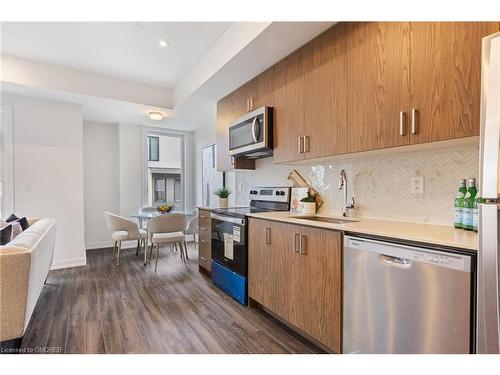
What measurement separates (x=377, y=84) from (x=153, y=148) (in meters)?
4.98

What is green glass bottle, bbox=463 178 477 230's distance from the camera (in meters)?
1.36

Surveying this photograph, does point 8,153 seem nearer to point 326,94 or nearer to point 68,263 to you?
point 68,263

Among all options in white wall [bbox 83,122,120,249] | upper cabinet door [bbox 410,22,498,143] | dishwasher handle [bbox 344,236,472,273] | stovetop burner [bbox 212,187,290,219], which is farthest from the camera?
white wall [bbox 83,122,120,249]

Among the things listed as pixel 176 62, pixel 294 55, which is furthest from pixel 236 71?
pixel 176 62

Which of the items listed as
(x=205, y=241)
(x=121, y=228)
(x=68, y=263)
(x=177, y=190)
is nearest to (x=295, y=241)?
(x=205, y=241)

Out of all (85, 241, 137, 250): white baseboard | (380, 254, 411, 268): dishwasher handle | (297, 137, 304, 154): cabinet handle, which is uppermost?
(297, 137, 304, 154): cabinet handle

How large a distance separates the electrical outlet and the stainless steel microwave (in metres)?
1.27

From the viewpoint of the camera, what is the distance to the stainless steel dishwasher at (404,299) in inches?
42.3

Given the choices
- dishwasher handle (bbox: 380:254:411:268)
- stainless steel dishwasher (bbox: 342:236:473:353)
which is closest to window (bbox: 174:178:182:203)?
stainless steel dishwasher (bbox: 342:236:473:353)

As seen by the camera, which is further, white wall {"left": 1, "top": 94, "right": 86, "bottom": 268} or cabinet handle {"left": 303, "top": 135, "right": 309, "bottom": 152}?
white wall {"left": 1, "top": 94, "right": 86, "bottom": 268}

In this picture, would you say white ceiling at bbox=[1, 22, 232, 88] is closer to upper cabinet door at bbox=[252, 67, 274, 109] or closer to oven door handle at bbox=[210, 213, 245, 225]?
upper cabinet door at bbox=[252, 67, 274, 109]

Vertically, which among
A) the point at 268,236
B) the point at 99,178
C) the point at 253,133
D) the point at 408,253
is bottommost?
the point at 268,236

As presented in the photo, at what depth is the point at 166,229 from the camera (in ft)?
12.0
